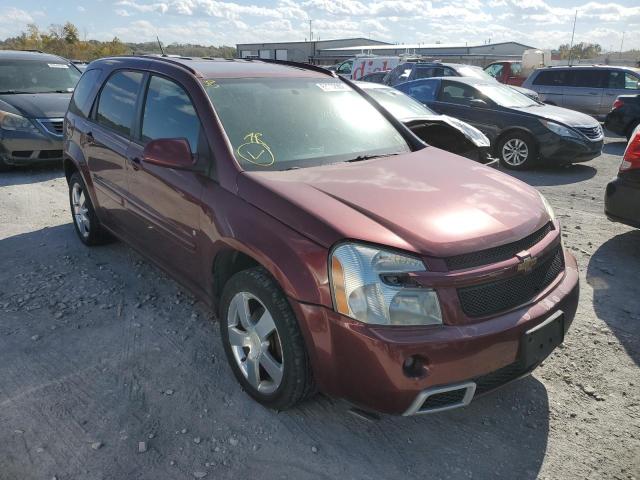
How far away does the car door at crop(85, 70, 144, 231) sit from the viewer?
12.4ft

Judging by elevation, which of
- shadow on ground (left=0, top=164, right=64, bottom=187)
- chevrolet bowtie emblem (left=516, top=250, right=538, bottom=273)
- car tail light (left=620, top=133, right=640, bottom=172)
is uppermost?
car tail light (left=620, top=133, right=640, bottom=172)

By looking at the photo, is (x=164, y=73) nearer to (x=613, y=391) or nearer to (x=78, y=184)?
(x=78, y=184)

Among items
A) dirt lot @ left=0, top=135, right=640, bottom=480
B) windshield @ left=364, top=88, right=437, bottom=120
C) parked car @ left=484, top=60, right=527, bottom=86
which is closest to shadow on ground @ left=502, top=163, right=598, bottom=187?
windshield @ left=364, top=88, right=437, bottom=120

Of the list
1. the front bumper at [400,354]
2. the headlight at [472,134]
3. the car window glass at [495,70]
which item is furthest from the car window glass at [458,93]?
the car window glass at [495,70]

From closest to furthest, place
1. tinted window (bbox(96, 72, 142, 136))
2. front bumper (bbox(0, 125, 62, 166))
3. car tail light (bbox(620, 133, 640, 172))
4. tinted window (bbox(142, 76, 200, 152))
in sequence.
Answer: tinted window (bbox(142, 76, 200, 152)) < tinted window (bbox(96, 72, 142, 136)) < car tail light (bbox(620, 133, 640, 172)) < front bumper (bbox(0, 125, 62, 166))

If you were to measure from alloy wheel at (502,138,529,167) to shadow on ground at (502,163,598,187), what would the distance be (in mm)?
184

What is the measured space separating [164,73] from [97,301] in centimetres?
175

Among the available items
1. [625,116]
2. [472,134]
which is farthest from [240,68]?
[625,116]

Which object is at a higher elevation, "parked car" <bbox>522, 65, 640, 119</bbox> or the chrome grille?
"parked car" <bbox>522, 65, 640, 119</bbox>

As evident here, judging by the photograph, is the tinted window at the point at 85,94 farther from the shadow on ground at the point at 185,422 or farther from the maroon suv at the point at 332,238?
the shadow on ground at the point at 185,422

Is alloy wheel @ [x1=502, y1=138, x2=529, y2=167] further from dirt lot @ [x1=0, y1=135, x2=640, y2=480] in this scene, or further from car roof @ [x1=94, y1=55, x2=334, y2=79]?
car roof @ [x1=94, y1=55, x2=334, y2=79]

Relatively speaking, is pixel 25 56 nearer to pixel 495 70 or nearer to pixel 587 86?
pixel 587 86

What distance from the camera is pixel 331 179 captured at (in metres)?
2.77

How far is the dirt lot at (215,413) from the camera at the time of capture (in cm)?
236
